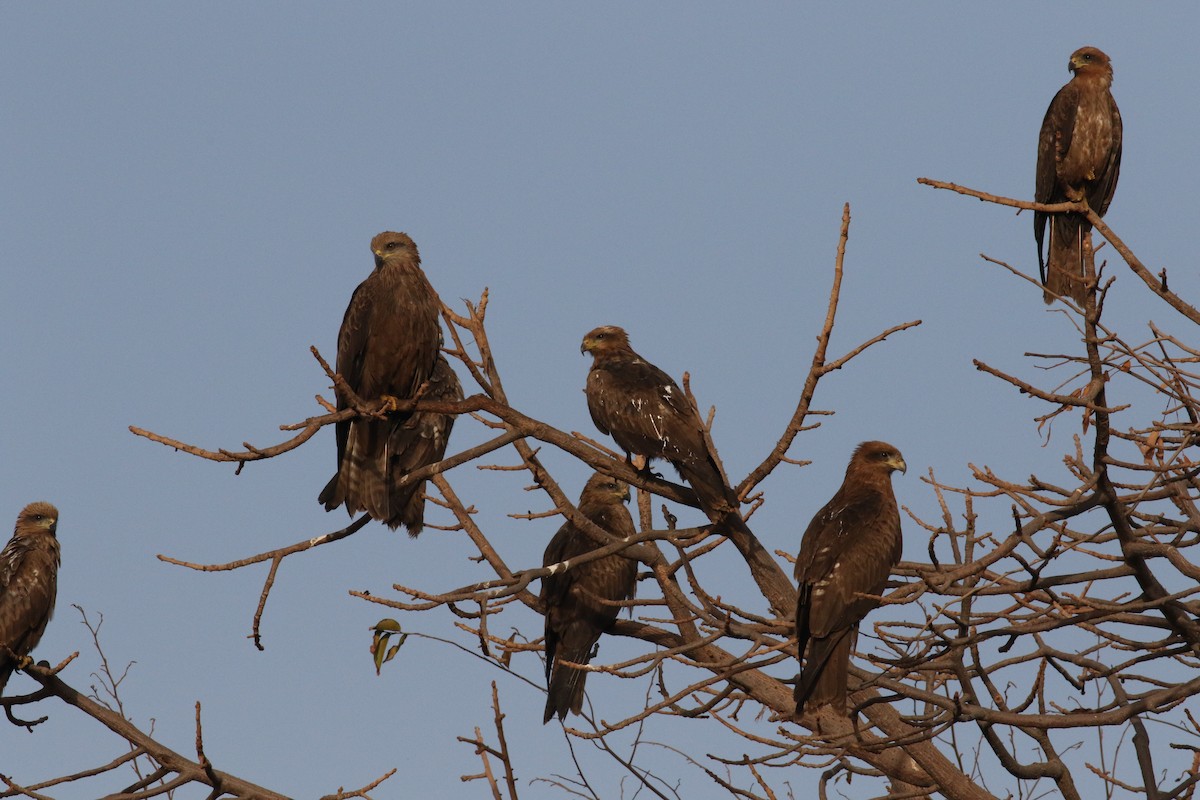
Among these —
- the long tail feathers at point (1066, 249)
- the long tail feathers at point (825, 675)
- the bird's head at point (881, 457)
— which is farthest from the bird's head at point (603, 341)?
the long tail feathers at point (825, 675)

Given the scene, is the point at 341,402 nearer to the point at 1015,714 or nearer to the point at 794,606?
the point at 794,606

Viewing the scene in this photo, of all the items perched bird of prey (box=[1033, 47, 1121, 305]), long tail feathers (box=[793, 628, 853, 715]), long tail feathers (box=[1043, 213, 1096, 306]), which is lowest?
long tail feathers (box=[793, 628, 853, 715])

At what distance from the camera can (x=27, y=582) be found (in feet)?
27.0

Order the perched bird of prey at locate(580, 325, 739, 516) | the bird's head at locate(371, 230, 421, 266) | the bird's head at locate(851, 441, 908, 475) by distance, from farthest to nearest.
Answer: the bird's head at locate(371, 230, 421, 266), the bird's head at locate(851, 441, 908, 475), the perched bird of prey at locate(580, 325, 739, 516)

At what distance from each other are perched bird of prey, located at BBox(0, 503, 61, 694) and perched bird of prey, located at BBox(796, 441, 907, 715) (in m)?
4.44

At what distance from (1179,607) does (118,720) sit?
14.5ft

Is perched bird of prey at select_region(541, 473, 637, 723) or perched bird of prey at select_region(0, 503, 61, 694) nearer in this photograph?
perched bird of prey at select_region(0, 503, 61, 694)

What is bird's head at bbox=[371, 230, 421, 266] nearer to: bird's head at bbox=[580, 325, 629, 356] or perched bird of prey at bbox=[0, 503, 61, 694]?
bird's head at bbox=[580, 325, 629, 356]

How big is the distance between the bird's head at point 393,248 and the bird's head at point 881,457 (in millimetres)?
2679

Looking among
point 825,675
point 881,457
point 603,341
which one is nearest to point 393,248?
point 603,341

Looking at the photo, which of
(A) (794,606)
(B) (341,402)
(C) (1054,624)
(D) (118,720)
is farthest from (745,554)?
(D) (118,720)

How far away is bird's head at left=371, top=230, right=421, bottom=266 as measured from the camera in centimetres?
758

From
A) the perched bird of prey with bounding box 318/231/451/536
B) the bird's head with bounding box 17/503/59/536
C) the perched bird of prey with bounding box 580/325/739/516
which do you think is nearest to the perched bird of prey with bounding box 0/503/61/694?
the bird's head with bounding box 17/503/59/536

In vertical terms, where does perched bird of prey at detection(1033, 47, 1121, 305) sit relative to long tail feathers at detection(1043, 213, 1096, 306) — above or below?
above
